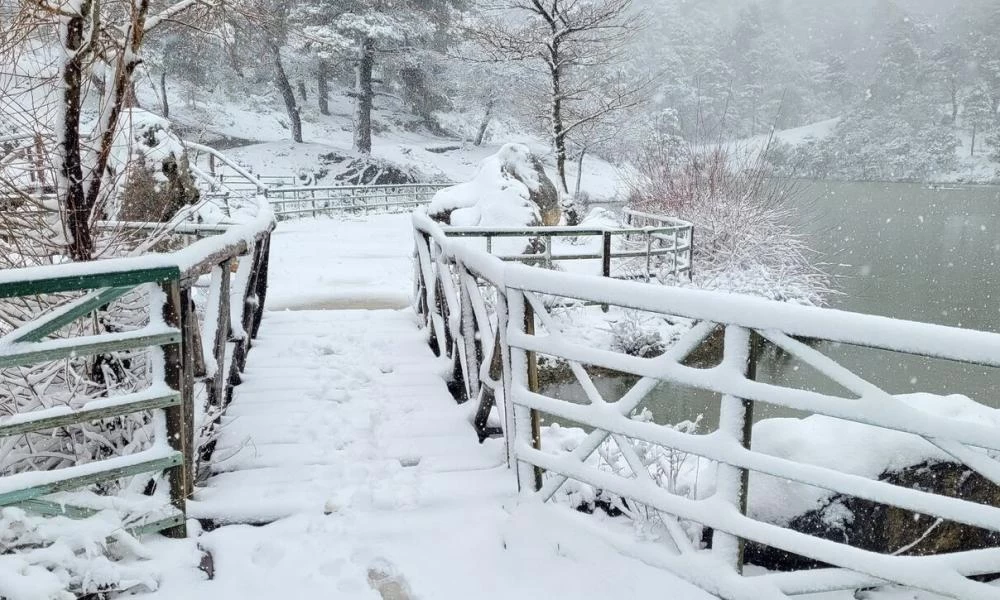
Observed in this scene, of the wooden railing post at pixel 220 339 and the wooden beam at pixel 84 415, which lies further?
the wooden railing post at pixel 220 339

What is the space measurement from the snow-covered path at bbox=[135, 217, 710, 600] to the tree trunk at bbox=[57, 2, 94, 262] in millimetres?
1337

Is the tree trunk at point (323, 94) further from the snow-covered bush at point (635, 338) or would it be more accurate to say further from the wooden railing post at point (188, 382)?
the wooden railing post at point (188, 382)

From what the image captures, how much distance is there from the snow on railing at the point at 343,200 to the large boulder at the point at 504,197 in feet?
14.3

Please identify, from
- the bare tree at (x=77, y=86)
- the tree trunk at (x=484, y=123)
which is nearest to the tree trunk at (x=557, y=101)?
the bare tree at (x=77, y=86)

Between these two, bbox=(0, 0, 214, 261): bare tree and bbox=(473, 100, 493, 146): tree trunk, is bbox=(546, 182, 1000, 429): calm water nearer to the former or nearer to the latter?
bbox=(0, 0, 214, 261): bare tree

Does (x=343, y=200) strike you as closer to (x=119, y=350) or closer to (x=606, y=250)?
(x=606, y=250)

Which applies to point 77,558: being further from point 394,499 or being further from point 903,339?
point 903,339

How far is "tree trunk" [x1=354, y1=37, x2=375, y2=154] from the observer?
27859 mm

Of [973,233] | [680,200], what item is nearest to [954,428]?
[680,200]

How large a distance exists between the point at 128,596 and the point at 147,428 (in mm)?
830

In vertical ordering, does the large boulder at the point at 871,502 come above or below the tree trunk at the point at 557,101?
below

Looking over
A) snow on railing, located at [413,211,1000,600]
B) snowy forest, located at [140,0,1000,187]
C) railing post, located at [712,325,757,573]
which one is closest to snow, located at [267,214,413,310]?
snowy forest, located at [140,0,1000,187]

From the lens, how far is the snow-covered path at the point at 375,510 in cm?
246

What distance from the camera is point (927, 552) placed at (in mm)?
2791
